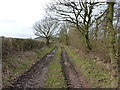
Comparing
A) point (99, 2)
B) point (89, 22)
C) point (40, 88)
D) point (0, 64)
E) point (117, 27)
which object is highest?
point (99, 2)

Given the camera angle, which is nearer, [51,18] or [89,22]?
[89,22]

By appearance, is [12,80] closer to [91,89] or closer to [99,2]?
[91,89]

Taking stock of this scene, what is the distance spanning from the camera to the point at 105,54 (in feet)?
34.2

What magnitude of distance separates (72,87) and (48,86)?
1.19m

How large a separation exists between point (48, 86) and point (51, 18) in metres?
13.8

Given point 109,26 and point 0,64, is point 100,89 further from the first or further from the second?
point 0,64

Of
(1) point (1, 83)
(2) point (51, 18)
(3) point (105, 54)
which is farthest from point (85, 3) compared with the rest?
(1) point (1, 83)

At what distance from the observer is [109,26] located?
27.7ft

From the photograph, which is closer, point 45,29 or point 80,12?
point 80,12

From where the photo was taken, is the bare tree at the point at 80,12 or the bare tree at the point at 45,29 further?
the bare tree at the point at 45,29

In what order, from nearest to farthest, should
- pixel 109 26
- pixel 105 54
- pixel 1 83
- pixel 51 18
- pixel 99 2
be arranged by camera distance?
pixel 1 83 → pixel 109 26 → pixel 105 54 → pixel 99 2 → pixel 51 18

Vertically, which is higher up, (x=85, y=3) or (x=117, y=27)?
(x=85, y=3)

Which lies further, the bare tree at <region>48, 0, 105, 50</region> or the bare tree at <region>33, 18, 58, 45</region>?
the bare tree at <region>33, 18, 58, 45</region>

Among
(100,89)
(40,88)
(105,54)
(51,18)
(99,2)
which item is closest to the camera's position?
(100,89)
